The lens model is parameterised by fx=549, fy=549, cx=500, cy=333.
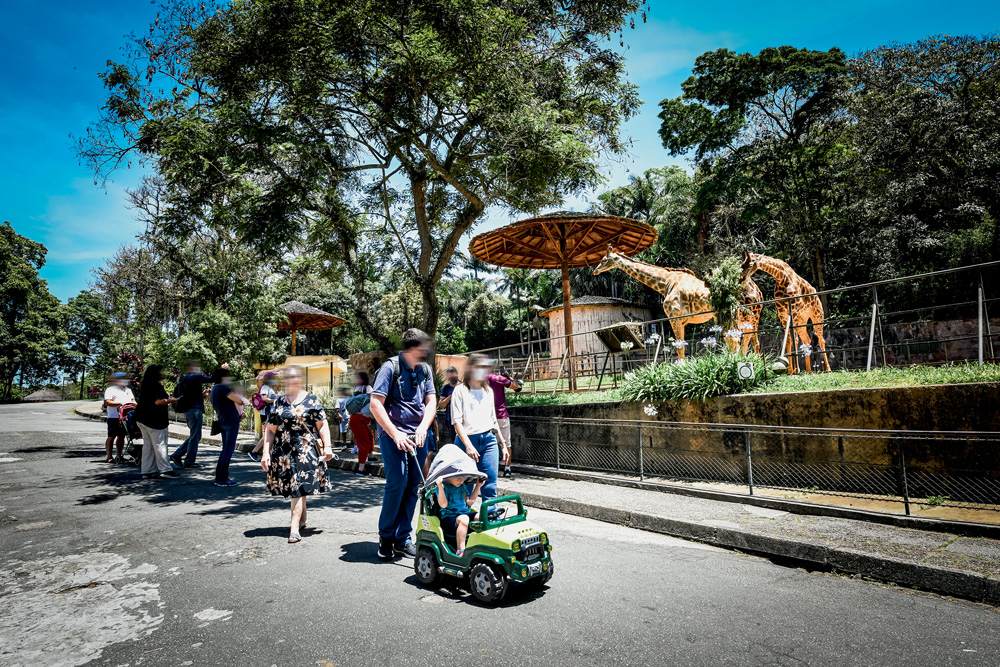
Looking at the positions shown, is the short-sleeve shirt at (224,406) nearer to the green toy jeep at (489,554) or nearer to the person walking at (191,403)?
the person walking at (191,403)

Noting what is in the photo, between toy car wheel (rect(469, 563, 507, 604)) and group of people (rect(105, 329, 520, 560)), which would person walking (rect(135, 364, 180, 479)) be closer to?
group of people (rect(105, 329, 520, 560))

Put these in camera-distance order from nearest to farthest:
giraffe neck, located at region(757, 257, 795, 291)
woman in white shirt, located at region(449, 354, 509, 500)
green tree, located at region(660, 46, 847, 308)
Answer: woman in white shirt, located at region(449, 354, 509, 500)
giraffe neck, located at region(757, 257, 795, 291)
green tree, located at region(660, 46, 847, 308)

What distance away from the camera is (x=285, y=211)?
36.9ft

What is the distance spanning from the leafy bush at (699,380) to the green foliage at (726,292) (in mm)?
1355

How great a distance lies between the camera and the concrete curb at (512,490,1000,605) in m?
4.32

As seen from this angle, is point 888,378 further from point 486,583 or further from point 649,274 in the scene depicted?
point 649,274

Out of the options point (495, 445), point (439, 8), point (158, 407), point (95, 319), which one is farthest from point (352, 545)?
point (95, 319)

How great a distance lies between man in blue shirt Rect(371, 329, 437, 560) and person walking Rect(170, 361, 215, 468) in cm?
649

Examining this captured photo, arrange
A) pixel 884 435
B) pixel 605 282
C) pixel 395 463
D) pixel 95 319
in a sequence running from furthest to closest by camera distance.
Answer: pixel 95 319 < pixel 605 282 < pixel 884 435 < pixel 395 463

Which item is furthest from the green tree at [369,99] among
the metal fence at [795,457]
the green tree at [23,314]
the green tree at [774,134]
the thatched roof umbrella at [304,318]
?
the green tree at [23,314]

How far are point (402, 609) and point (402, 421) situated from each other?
1600mm

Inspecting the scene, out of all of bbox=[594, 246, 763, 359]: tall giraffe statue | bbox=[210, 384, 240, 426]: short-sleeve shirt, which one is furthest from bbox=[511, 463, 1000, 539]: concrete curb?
bbox=[210, 384, 240, 426]: short-sleeve shirt

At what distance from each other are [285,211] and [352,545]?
7.91 metres

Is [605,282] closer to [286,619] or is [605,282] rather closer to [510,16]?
[510,16]
